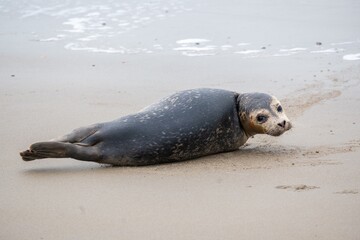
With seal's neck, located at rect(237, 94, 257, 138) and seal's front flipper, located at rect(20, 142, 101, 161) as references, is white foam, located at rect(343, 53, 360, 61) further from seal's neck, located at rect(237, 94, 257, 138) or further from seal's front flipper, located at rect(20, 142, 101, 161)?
seal's front flipper, located at rect(20, 142, 101, 161)

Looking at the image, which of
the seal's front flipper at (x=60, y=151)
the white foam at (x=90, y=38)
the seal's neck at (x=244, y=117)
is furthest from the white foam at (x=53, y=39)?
the seal's front flipper at (x=60, y=151)

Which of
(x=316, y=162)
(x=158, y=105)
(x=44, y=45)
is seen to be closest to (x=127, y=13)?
(x=44, y=45)

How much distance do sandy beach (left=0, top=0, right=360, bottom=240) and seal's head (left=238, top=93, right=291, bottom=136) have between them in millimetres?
192

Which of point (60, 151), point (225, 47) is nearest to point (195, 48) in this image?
point (225, 47)

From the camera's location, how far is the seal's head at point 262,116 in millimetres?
5090

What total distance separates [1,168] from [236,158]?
1.74 metres

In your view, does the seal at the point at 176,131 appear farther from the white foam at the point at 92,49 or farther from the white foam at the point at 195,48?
the white foam at the point at 92,49

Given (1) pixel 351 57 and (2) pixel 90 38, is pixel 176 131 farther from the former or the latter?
(2) pixel 90 38

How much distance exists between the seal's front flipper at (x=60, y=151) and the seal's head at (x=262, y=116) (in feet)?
4.03

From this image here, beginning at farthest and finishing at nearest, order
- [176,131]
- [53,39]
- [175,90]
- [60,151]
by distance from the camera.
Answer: [53,39] < [175,90] < [176,131] < [60,151]

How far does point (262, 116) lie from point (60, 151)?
1.58 meters

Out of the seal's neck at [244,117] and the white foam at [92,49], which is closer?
the seal's neck at [244,117]

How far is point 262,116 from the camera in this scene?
5.14 meters

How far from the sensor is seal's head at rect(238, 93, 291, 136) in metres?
5.09
